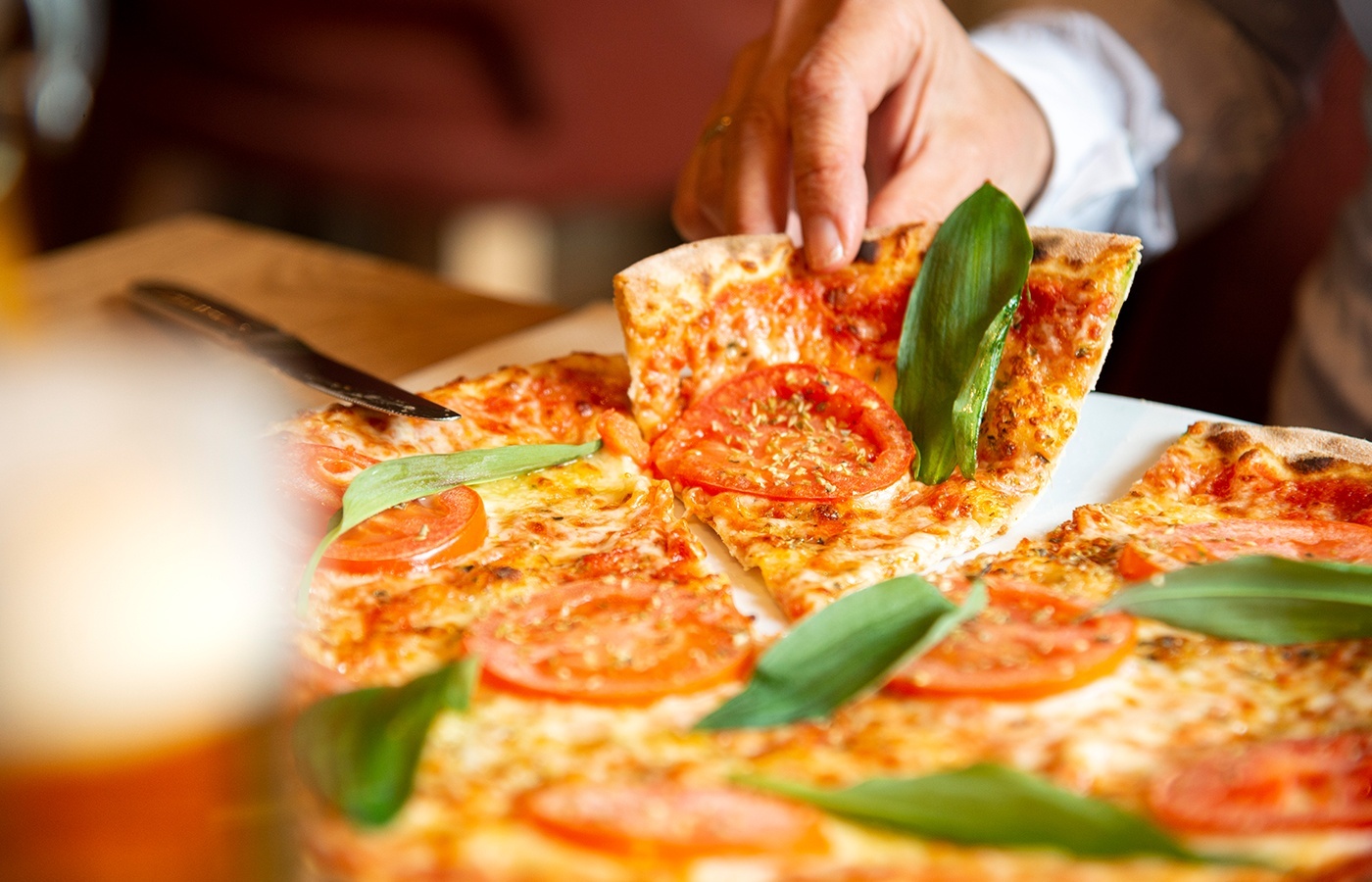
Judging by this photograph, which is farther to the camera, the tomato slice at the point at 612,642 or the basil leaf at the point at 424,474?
the basil leaf at the point at 424,474

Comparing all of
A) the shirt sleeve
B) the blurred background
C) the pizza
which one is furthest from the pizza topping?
the blurred background

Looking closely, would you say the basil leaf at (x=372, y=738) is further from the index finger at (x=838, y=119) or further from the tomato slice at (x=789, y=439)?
the index finger at (x=838, y=119)

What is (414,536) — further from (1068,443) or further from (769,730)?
(1068,443)

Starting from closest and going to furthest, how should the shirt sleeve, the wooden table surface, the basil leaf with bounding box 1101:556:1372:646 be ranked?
the basil leaf with bounding box 1101:556:1372:646, the wooden table surface, the shirt sleeve

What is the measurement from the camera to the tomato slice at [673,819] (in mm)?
1009

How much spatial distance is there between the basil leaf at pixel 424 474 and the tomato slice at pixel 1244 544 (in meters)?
0.72

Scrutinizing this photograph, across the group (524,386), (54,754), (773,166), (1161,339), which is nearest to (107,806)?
(54,754)

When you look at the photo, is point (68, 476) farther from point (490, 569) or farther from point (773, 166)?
point (773, 166)

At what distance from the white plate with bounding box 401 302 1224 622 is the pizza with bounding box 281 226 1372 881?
0.04 metres

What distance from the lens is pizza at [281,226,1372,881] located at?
1.03 metres

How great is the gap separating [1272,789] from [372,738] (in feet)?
2.45

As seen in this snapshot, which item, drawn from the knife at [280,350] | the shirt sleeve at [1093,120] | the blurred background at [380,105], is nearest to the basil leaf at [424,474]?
the knife at [280,350]

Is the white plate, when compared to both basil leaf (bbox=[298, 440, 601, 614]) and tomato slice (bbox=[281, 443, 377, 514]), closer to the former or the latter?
basil leaf (bbox=[298, 440, 601, 614])

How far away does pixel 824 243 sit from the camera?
193 centimetres
